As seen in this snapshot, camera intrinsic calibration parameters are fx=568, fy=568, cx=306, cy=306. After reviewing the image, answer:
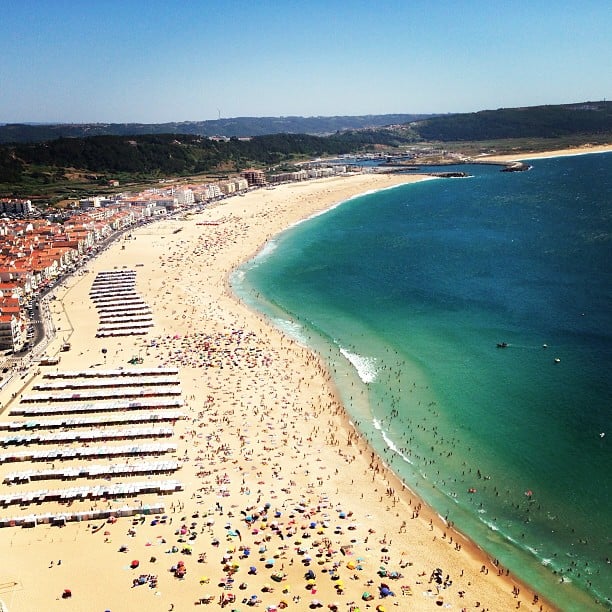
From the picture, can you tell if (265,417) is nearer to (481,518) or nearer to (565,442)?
(481,518)

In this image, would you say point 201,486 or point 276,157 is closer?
point 201,486

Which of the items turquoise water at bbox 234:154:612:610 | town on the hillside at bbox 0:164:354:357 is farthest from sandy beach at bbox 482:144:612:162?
turquoise water at bbox 234:154:612:610

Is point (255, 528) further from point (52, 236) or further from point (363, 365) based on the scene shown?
point (52, 236)

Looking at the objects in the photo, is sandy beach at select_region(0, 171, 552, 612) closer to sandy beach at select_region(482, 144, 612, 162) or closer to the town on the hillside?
the town on the hillside

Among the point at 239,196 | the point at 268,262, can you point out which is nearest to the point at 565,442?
the point at 268,262

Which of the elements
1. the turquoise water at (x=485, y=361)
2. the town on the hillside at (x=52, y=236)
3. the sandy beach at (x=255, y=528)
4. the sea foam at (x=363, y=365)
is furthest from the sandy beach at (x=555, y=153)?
the sandy beach at (x=255, y=528)

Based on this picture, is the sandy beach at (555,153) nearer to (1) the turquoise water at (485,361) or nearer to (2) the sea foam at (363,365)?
(1) the turquoise water at (485,361)
